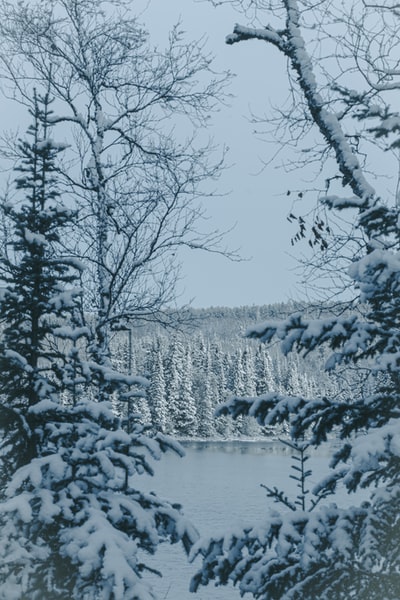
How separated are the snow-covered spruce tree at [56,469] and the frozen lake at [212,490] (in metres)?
9.93

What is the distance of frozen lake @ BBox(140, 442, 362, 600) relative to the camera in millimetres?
24388

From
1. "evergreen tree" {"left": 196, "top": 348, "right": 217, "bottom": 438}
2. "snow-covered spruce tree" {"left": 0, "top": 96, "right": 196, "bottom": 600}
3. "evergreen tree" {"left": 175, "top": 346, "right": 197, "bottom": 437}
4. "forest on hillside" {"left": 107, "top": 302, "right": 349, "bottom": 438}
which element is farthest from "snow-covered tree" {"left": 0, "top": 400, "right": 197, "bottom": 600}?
"evergreen tree" {"left": 196, "top": 348, "right": 217, "bottom": 438}

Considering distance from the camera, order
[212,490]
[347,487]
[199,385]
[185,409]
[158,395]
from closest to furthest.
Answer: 1. [347,487]
2. [212,490]
3. [158,395]
4. [185,409]
5. [199,385]

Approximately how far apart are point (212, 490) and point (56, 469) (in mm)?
43391

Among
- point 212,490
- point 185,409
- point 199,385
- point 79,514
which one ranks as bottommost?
point 212,490

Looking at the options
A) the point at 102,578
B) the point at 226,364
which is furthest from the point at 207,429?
the point at 102,578

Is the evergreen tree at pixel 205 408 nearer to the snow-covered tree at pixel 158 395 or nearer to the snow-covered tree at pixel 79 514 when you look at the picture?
the snow-covered tree at pixel 158 395

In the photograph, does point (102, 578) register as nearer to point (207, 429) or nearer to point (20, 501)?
point (20, 501)

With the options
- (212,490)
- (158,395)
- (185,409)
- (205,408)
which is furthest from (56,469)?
(205,408)

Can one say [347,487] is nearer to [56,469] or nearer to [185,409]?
[56,469]

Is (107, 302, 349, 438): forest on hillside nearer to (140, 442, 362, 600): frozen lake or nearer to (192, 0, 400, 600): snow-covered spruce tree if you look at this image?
(140, 442, 362, 600): frozen lake

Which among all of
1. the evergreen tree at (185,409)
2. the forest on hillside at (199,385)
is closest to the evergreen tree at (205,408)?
the forest on hillside at (199,385)

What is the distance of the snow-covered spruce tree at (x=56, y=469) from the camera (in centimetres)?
451

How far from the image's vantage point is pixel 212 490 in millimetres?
46406
